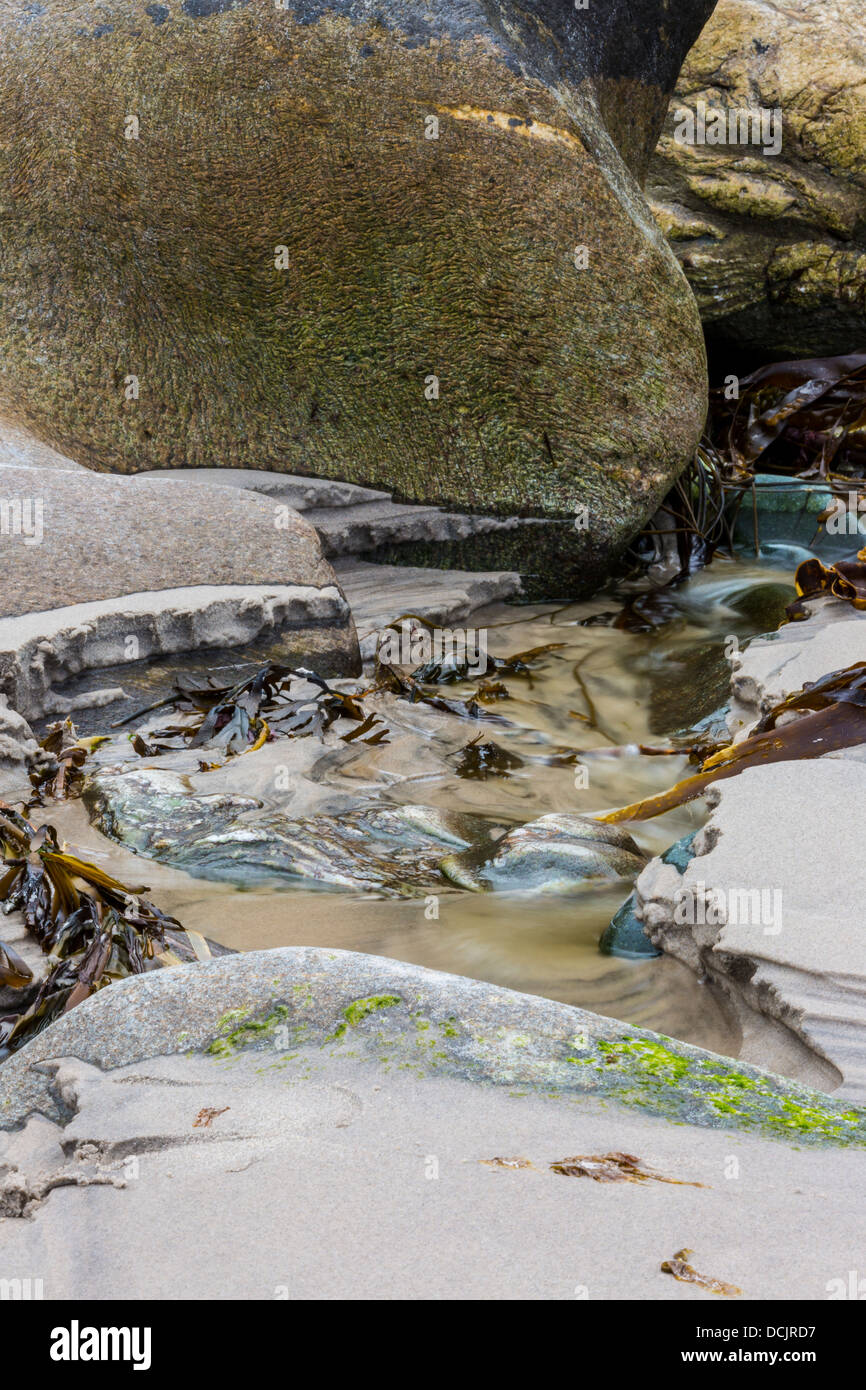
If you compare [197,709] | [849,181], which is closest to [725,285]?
[849,181]

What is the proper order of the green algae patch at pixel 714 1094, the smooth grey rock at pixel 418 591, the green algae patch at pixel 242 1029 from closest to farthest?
1. the green algae patch at pixel 714 1094
2. the green algae patch at pixel 242 1029
3. the smooth grey rock at pixel 418 591

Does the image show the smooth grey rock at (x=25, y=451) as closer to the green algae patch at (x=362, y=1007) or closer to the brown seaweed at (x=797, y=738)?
the brown seaweed at (x=797, y=738)

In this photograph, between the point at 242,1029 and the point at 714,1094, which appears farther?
the point at 242,1029

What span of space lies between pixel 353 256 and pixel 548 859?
316 centimetres

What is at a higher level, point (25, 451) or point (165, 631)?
point (25, 451)

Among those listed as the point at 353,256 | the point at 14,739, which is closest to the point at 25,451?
the point at 353,256

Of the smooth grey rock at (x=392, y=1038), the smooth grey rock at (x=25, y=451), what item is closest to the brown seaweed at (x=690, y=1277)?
the smooth grey rock at (x=392, y=1038)

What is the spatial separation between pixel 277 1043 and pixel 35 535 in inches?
98.4

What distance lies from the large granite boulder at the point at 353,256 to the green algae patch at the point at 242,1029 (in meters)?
3.56

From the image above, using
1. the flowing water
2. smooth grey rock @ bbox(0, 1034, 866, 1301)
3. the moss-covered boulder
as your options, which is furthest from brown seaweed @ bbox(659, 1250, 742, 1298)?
Result: the moss-covered boulder

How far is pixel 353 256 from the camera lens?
472 cm

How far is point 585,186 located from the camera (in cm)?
461

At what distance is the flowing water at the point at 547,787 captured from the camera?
2.06 meters

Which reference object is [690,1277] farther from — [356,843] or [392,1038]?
[356,843]
